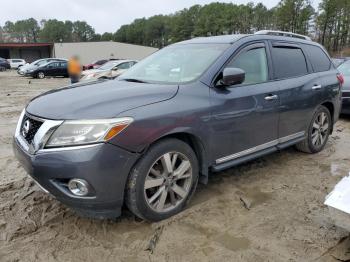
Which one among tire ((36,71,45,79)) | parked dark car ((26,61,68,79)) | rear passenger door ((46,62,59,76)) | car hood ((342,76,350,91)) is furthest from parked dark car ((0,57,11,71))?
car hood ((342,76,350,91))

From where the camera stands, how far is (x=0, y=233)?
3176mm

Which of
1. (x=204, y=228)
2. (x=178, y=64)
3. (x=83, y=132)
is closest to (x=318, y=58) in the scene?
(x=178, y=64)

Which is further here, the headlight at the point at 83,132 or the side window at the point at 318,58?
the side window at the point at 318,58

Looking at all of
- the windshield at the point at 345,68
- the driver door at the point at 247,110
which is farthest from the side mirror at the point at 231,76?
the windshield at the point at 345,68

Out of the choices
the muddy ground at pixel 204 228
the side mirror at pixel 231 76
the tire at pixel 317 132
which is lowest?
the muddy ground at pixel 204 228

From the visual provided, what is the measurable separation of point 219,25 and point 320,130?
259ft

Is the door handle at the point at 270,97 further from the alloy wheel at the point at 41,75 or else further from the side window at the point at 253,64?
the alloy wheel at the point at 41,75

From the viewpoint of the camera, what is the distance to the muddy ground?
9.53 ft

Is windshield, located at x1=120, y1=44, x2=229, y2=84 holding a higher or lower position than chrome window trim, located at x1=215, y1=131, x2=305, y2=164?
higher

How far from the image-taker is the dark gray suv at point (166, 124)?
286 cm

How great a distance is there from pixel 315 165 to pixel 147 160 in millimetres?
2930

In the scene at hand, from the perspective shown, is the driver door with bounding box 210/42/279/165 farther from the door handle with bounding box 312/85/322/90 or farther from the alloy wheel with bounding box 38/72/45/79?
the alloy wheel with bounding box 38/72/45/79

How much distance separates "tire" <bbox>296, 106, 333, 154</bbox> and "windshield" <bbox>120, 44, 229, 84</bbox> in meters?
2.10

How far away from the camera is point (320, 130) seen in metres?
5.51
